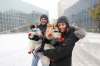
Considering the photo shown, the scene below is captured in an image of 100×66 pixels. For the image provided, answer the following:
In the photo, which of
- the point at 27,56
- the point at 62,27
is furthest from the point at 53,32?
the point at 27,56

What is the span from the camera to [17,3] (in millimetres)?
45688

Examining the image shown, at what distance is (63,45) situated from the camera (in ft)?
8.86

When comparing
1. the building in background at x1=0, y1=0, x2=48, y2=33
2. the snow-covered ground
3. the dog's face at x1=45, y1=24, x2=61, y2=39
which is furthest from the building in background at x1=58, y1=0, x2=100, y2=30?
the dog's face at x1=45, y1=24, x2=61, y2=39

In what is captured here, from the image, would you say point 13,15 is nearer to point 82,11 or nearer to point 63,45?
point 82,11

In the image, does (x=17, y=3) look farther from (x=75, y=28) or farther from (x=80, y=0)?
(x=75, y=28)

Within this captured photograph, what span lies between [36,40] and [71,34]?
63 cm

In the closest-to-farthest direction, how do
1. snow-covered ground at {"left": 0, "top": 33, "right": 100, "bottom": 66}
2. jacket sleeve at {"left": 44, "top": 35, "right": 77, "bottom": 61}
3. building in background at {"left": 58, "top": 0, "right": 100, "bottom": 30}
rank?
jacket sleeve at {"left": 44, "top": 35, "right": 77, "bottom": 61}, snow-covered ground at {"left": 0, "top": 33, "right": 100, "bottom": 66}, building in background at {"left": 58, "top": 0, "right": 100, "bottom": 30}

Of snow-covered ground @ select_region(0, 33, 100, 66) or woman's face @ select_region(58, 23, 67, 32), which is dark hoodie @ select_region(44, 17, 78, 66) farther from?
snow-covered ground @ select_region(0, 33, 100, 66)

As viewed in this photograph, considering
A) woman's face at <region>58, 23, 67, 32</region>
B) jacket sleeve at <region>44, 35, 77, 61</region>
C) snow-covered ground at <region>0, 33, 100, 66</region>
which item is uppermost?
woman's face at <region>58, 23, 67, 32</region>

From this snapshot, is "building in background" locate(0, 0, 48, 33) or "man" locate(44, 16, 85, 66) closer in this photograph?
"man" locate(44, 16, 85, 66)

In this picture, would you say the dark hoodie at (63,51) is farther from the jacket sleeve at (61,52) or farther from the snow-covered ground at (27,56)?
the snow-covered ground at (27,56)

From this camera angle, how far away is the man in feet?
8.87

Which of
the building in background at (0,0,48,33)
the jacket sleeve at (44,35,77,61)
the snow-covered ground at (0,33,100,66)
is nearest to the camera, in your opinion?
the jacket sleeve at (44,35,77,61)

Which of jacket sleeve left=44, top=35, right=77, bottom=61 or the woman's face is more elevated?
the woman's face
